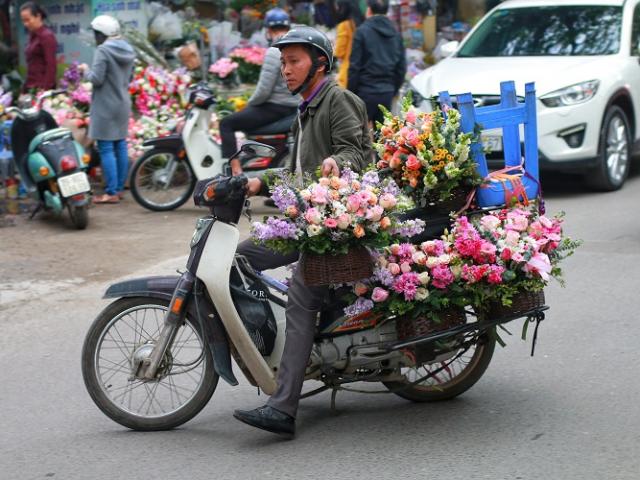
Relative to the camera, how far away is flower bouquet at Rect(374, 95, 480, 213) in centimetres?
475

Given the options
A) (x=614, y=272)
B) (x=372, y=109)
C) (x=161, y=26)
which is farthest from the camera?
(x=161, y=26)

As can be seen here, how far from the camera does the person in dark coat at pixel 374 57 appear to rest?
1059 cm

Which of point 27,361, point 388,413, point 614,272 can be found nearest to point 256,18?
point 614,272

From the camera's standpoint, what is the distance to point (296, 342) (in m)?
4.69

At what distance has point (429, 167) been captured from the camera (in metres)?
4.75

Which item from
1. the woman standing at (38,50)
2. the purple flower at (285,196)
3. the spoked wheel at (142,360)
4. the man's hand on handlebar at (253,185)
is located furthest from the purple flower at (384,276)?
the woman standing at (38,50)

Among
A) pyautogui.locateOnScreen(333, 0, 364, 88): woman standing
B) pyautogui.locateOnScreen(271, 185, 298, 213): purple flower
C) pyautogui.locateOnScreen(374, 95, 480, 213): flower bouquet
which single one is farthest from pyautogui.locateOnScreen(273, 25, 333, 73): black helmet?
pyautogui.locateOnScreen(333, 0, 364, 88): woman standing

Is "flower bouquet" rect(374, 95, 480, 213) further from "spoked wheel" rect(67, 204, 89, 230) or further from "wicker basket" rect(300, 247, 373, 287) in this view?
"spoked wheel" rect(67, 204, 89, 230)

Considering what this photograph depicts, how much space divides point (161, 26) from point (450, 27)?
15.0 ft

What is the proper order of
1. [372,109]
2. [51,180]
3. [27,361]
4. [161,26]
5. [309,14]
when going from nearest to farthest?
[27,361]
[51,180]
[372,109]
[161,26]
[309,14]

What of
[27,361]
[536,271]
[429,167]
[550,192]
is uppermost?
[429,167]

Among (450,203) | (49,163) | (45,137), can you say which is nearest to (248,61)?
(45,137)

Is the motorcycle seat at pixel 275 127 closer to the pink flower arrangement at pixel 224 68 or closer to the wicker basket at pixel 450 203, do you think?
the pink flower arrangement at pixel 224 68

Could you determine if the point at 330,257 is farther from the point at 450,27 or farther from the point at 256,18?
the point at 450,27
